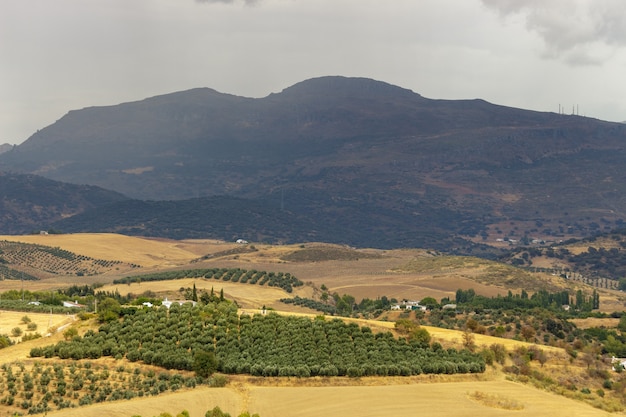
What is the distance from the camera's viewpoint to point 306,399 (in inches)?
2562

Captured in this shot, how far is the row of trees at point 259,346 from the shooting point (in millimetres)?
72625

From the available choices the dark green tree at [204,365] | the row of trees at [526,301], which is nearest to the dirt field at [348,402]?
the dark green tree at [204,365]

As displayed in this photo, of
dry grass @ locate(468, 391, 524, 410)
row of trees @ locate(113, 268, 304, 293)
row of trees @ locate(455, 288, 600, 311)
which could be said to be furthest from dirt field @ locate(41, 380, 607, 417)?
row of trees @ locate(113, 268, 304, 293)

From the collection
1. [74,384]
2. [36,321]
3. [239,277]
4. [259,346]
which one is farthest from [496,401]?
[239,277]

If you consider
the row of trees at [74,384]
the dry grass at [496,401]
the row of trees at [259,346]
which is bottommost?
the dry grass at [496,401]

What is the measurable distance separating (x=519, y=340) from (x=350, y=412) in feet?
130

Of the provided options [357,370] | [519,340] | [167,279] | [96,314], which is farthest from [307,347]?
[167,279]

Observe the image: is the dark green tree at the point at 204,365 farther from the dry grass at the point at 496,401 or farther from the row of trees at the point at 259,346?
the dry grass at the point at 496,401

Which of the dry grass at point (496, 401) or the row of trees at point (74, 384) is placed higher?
the row of trees at point (74, 384)

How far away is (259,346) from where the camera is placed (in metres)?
77.4

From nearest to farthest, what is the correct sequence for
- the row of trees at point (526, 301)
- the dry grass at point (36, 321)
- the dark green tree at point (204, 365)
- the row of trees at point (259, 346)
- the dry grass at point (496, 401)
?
1. the dry grass at point (496, 401)
2. the dark green tree at point (204, 365)
3. the row of trees at point (259, 346)
4. the dry grass at point (36, 321)
5. the row of trees at point (526, 301)

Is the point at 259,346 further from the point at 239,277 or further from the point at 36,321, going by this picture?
the point at 239,277

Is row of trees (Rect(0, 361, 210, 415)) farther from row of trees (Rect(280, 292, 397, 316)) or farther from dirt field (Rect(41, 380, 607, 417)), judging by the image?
row of trees (Rect(280, 292, 397, 316))

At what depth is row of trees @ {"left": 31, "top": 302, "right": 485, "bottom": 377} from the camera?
7262cm
